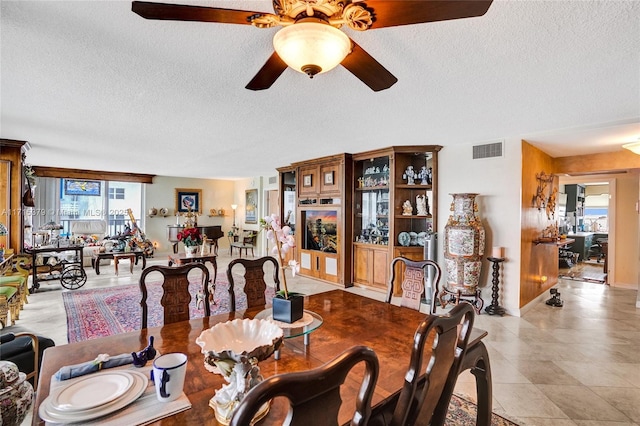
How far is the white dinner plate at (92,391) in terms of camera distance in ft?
3.22

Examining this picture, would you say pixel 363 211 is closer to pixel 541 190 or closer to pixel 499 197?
pixel 499 197

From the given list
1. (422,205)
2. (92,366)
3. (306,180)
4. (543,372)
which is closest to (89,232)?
(306,180)

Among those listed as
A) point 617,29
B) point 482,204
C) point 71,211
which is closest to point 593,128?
point 482,204

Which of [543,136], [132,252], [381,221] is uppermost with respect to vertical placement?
[543,136]

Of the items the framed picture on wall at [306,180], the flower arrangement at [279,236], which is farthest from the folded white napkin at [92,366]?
the framed picture on wall at [306,180]

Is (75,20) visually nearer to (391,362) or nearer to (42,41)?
(42,41)

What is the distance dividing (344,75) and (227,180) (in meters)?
8.93

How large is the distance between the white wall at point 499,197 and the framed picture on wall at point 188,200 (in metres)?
7.90

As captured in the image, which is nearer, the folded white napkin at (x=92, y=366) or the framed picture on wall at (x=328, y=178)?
the folded white napkin at (x=92, y=366)

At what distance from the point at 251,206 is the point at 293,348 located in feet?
28.3

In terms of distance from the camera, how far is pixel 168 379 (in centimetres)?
103

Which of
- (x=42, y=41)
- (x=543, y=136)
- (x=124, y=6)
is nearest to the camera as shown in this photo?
(x=124, y=6)

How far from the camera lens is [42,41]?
1.91 m

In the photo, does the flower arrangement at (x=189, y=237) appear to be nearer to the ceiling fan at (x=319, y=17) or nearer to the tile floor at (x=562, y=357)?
the tile floor at (x=562, y=357)
